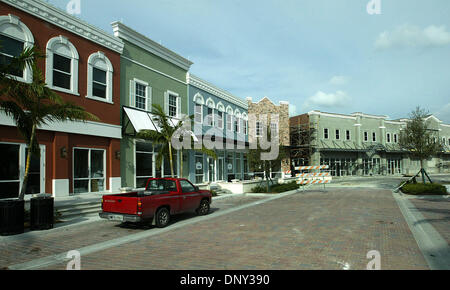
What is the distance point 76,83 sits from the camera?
47.2ft

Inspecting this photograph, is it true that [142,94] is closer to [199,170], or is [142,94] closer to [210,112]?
[199,170]

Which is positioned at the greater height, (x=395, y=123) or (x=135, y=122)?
(x=395, y=123)

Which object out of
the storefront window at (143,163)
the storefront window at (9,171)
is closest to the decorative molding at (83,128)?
the storefront window at (9,171)

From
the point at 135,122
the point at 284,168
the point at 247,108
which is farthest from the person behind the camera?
the point at 284,168

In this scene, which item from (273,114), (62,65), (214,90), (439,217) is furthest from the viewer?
(273,114)

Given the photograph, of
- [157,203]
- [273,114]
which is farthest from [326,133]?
[157,203]

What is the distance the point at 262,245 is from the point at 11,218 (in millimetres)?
7134

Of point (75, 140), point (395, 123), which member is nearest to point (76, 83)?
point (75, 140)

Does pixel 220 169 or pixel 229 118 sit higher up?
pixel 229 118

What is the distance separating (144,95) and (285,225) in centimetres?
1269

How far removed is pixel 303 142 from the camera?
133 feet

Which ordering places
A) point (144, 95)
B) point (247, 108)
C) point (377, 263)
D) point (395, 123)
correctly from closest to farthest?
point (377, 263), point (144, 95), point (247, 108), point (395, 123)

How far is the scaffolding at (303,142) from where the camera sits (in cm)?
3962
